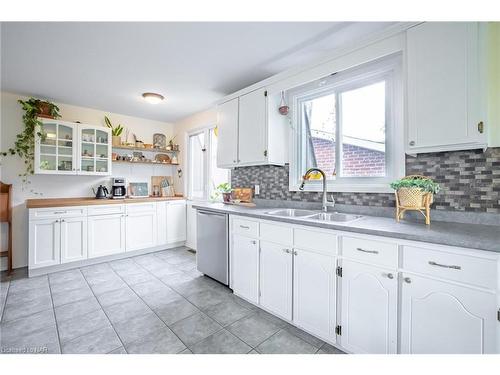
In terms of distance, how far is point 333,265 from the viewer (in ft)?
5.12

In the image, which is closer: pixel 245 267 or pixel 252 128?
pixel 245 267

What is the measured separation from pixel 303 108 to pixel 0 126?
3979mm

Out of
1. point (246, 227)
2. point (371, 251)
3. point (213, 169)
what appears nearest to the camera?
point (371, 251)

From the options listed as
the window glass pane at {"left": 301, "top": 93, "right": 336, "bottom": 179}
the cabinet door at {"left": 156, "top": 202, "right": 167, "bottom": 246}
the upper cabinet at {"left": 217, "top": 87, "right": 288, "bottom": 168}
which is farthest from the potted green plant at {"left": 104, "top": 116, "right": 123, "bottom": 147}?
the window glass pane at {"left": 301, "top": 93, "right": 336, "bottom": 179}

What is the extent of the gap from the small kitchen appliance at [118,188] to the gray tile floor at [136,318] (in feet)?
4.29

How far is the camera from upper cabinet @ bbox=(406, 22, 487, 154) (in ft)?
4.31

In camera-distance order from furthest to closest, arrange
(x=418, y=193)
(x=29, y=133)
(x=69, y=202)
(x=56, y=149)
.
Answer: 1. (x=56, y=149)
2. (x=29, y=133)
3. (x=69, y=202)
4. (x=418, y=193)

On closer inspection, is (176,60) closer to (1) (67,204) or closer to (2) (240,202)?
(2) (240,202)

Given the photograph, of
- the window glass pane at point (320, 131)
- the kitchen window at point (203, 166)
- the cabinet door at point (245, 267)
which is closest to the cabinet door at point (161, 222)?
the kitchen window at point (203, 166)

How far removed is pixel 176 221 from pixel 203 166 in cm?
112

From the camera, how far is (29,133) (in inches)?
126

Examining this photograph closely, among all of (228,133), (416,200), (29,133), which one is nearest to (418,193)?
(416,200)

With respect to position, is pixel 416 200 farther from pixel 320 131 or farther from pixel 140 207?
pixel 140 207

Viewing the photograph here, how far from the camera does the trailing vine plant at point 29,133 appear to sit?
10.2 feet
